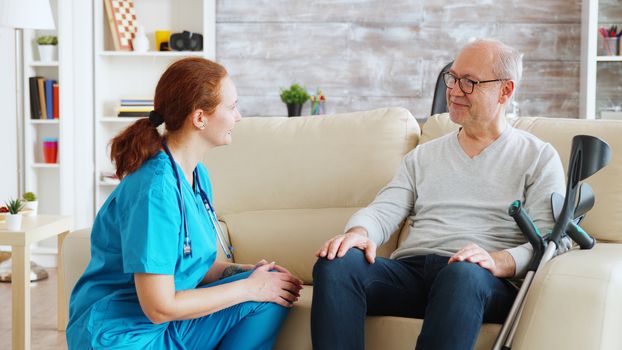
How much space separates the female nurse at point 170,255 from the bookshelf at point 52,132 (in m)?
2.74

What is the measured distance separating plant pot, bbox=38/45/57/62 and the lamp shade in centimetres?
48

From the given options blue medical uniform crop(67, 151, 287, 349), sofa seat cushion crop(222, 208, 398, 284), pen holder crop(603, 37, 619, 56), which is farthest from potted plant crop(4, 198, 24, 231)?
pen holder crop(603, 37, 619, 56)

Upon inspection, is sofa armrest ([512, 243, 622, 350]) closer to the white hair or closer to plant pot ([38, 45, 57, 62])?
the white hair

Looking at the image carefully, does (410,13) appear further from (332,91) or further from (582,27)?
(582,27)

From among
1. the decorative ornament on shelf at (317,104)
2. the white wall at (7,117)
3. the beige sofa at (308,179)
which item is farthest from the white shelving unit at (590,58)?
the white wall at (7,117)

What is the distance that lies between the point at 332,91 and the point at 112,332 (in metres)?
3.04

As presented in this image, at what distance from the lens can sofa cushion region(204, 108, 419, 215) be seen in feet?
8.40

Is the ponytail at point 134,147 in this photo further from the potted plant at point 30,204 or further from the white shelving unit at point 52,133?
the white shelving unit at point 52,133

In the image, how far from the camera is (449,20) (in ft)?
14.8

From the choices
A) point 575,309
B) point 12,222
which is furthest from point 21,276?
point 575,309

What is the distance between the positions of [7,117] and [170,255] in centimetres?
319

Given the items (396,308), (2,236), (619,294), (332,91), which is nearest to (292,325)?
(396,308)

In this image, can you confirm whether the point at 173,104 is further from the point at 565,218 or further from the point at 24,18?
the point at 24,18

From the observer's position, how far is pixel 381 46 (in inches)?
180
